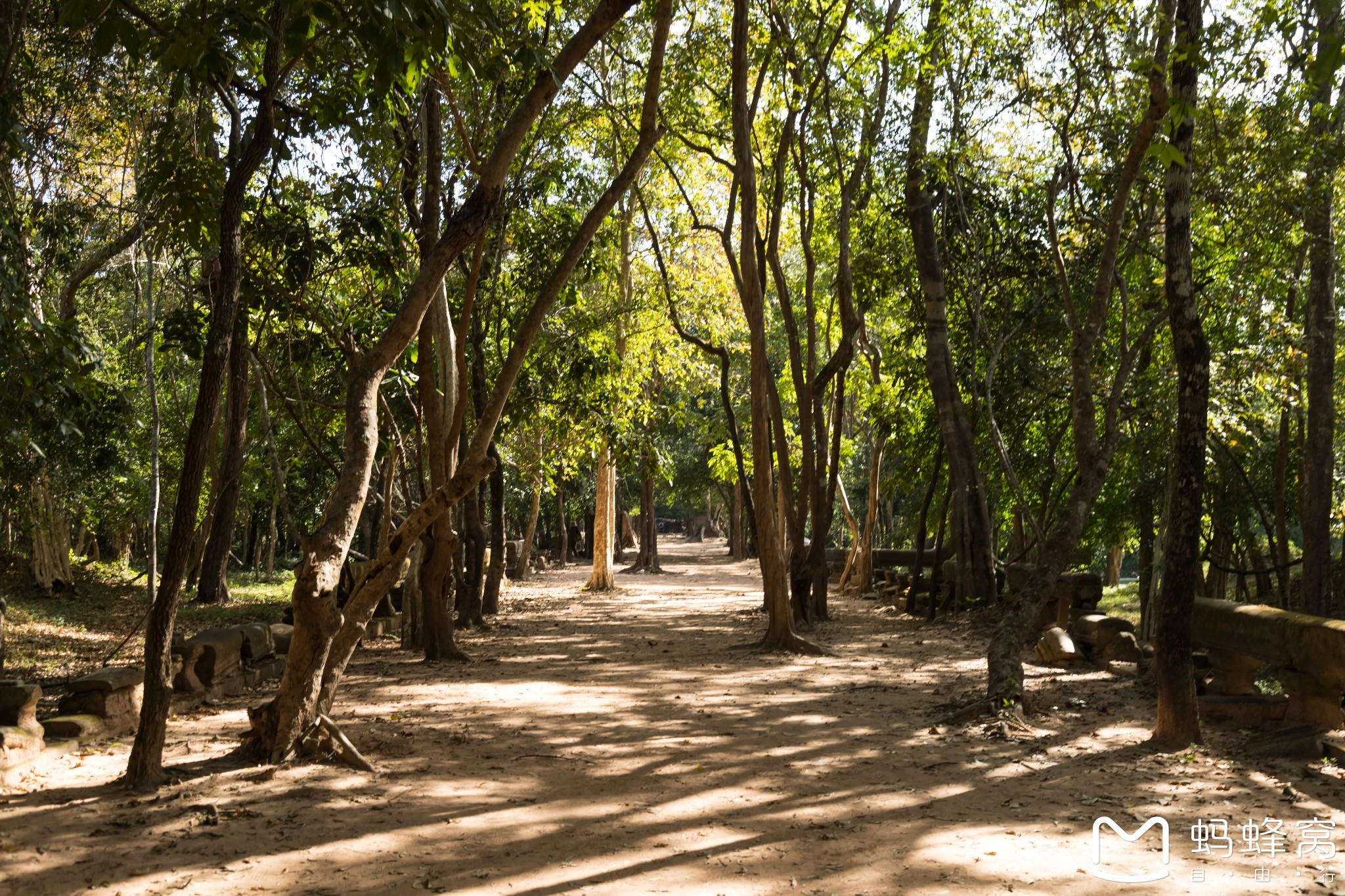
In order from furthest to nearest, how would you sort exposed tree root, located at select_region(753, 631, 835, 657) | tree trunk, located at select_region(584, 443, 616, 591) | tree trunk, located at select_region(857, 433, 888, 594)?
tree trunk, located at select_region(584, 443, 616, 591)
tree trunk, located at select_region(857, 433, 888, 594)
exposed tree root, located at select_region(753, 631, 835, 657)

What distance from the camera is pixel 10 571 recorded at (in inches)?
667

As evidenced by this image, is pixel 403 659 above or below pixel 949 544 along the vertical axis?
below

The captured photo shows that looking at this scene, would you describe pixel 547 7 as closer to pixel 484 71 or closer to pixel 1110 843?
pixel 484 71

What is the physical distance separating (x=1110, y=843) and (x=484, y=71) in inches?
260

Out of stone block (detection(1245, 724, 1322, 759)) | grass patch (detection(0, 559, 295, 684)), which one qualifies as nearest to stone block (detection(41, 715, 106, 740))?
grass patch (detection(0, 559, 295, 684))

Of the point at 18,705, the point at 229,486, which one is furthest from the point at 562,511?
the point at 18,705

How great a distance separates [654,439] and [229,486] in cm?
597

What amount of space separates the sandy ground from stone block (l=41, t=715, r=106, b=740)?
18 centimetres

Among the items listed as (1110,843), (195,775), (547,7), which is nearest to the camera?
(1110,843)

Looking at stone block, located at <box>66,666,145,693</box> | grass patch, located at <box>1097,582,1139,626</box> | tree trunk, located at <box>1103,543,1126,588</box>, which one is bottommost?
grass patch, located at <box>1097,582,1139,626</box>

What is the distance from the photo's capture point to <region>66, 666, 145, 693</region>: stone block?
6.81 meters

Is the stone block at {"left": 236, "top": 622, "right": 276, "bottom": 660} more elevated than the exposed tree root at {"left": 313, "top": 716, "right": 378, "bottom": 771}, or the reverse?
the stone block at {"left": 236, "top": 622, "right": 276, "bottom": 660}

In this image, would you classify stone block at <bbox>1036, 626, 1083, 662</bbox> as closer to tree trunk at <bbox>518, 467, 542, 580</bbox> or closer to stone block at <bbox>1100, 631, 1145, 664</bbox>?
stone block at <bbox>1100, 631, 1145, 664</bbox>

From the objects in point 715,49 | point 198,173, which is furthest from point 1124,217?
point 198,173
